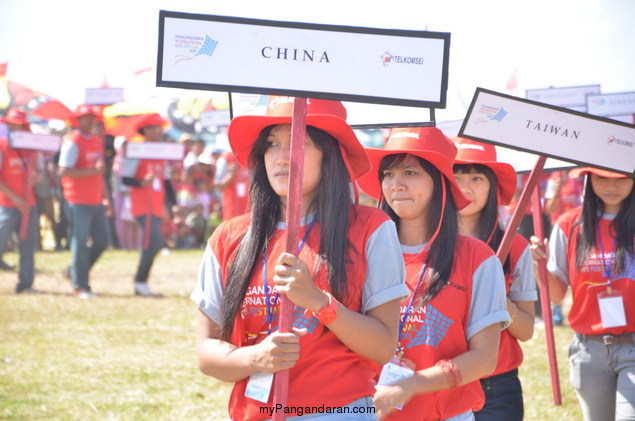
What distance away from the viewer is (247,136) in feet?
9.60

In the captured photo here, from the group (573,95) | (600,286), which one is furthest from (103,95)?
(600,286)

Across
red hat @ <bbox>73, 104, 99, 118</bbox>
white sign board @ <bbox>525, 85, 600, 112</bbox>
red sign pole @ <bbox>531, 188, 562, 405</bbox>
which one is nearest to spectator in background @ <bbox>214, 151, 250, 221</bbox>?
red hat @ <bbox>73, 104, 99, 118</bbox>

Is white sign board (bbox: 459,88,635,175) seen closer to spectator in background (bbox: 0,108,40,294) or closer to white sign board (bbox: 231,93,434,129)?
white sign board (bbox: 231,93,434,129)

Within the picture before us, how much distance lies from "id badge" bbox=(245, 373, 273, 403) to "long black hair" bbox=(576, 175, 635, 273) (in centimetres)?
256

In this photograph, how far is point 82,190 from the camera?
1103 cm

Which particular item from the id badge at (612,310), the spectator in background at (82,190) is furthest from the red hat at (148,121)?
the id badge at (612,310)

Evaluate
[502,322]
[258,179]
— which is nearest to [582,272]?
[502,322]

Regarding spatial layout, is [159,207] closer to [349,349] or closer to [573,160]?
[573,160]

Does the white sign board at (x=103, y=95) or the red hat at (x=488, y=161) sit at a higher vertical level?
the white sign board at (x=103, y=95)

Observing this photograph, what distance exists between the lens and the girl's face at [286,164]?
2.74 metres

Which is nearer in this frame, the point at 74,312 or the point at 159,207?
the point at 74,312

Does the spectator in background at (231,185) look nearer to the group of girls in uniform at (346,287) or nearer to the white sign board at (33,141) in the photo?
the white sign board at (33,141)

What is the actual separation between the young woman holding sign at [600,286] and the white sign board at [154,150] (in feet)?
26.1

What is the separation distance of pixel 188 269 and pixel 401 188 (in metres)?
12.4
